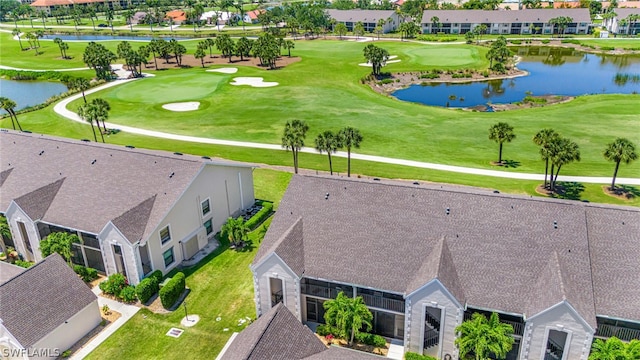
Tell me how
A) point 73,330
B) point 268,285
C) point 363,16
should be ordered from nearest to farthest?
point 73,330, point 268,285, point 363,16

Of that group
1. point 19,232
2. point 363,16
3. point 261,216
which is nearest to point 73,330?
point 19,232

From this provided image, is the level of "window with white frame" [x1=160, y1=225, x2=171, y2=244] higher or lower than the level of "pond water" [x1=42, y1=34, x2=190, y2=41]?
lower

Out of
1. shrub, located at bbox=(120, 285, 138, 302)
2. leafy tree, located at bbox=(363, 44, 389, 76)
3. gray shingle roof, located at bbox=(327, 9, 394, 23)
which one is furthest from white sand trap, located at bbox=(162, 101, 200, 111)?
gray shingle roof, located at bbox=(327, 9, 394, 23)

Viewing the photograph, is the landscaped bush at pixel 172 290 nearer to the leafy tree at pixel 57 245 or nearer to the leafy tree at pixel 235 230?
the leafy tree at pixel 235 230

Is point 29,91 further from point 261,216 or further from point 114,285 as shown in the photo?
point 114,285

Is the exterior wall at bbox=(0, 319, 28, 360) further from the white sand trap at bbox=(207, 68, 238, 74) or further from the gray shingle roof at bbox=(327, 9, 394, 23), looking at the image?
the gray shingle roof at bbox=(327, 9, 394, 23)

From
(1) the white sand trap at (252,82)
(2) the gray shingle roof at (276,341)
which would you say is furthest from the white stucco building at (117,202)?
(1) the white sand trap at (252,82)

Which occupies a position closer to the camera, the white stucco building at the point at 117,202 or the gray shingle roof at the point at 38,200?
the white stucco building at the point at 117,202
